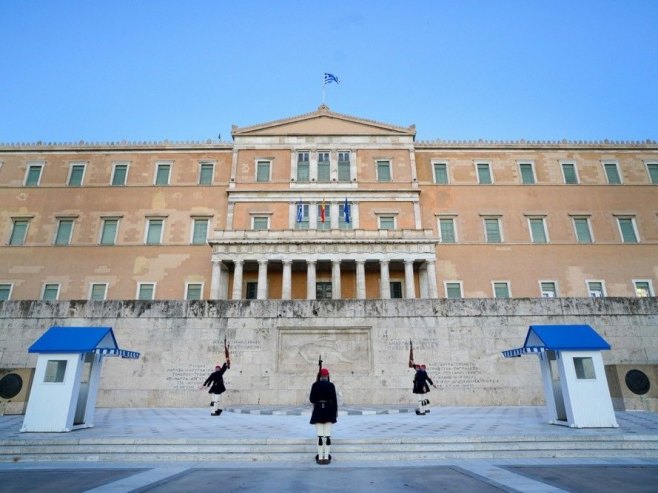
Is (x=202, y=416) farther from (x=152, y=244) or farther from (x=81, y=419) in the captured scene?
(x=152, y=244)

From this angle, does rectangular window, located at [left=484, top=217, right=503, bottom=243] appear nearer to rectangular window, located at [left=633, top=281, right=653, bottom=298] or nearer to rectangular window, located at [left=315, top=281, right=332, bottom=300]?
Answer: rectangular window, located at [left=633, top=281, right=653, bottom=298]

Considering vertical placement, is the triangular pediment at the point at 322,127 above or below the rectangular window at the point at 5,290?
above

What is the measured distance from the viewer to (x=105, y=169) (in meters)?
33.2

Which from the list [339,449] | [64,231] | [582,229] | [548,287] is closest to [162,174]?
[64,231]

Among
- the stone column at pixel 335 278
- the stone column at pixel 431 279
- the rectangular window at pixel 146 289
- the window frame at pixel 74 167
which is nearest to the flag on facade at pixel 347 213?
the stone column at pixel 335 278

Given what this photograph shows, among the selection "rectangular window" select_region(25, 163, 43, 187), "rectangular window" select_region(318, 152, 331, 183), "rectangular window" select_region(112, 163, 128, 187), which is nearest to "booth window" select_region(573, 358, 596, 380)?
"rectangular window" select_region(318, 152, 331, 183)

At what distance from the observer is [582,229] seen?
31.4 metres

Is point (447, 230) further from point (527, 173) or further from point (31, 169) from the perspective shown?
point (31, 169)

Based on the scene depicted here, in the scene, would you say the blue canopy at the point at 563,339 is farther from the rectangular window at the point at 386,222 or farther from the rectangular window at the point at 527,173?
the rectangular window at the point at 527,173

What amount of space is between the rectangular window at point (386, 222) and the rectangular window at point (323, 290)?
6384mm

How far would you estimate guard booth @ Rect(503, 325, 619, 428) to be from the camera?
8.74m

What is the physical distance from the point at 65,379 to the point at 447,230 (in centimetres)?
2757

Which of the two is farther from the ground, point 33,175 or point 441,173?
point 441,173

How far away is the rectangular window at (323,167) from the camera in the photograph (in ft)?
108
